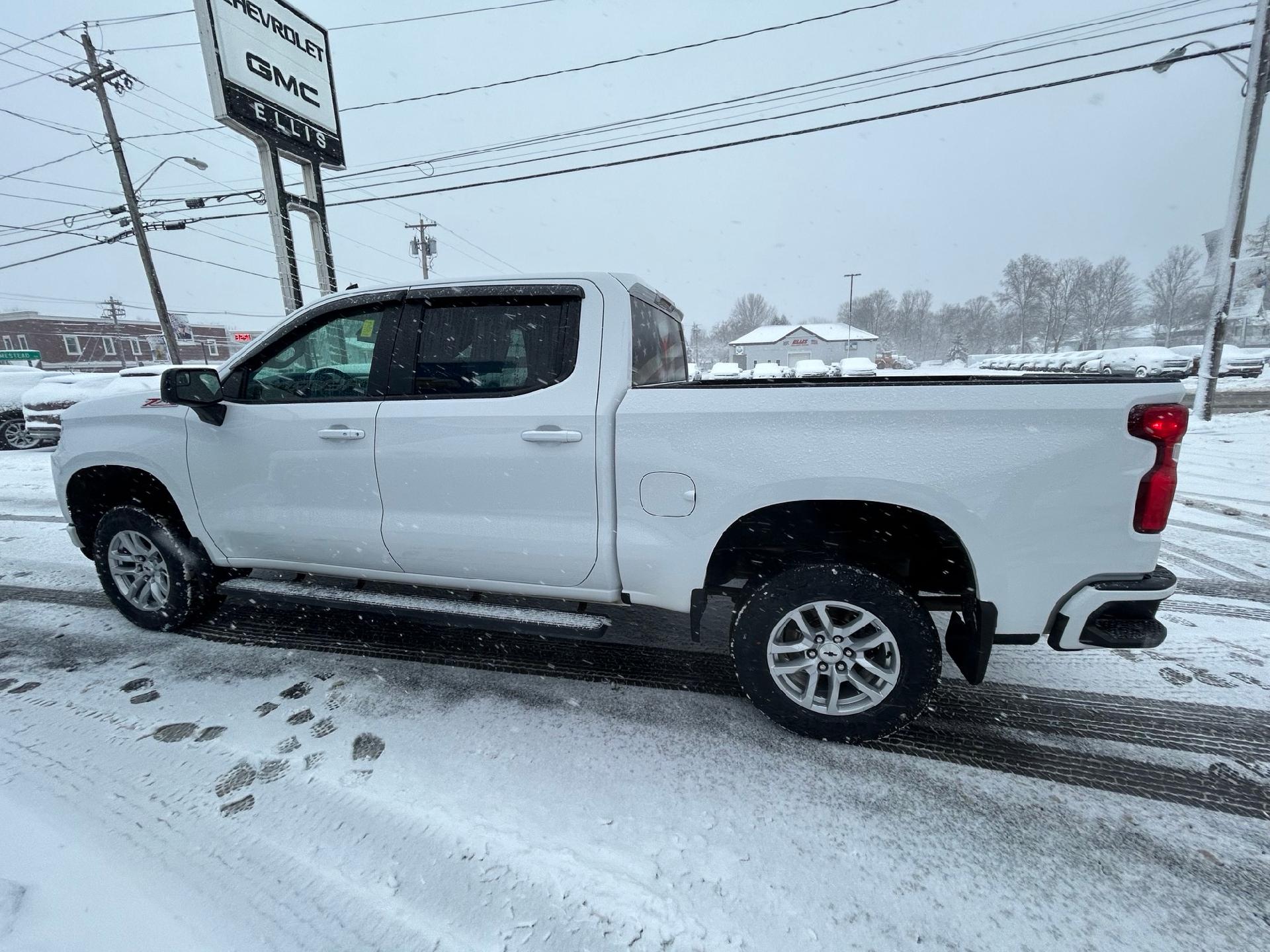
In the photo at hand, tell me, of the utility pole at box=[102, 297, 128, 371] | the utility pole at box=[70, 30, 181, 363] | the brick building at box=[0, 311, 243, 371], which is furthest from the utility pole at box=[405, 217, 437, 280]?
the utility pole at box=[102, 297, 128, 371]

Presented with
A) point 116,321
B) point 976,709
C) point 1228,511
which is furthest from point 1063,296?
point 116,321

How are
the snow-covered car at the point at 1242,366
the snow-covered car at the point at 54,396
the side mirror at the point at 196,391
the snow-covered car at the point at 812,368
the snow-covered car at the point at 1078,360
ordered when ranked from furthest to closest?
the snow-covered car at the point at 812,368 < the snow-covered car at the point at 1078,360 < the snow-covered car at the point at 1242,366 < the snow-covered car at the point at 54,396 < the side mirror at the point at 196,391

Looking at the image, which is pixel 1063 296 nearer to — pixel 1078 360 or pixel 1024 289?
pixel 1024 289

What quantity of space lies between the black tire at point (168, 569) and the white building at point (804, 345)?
5605cm

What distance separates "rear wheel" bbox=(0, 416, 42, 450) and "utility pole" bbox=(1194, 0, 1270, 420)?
2325 cm

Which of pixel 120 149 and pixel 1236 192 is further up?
pixel 120 149

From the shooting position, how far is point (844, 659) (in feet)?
7.43

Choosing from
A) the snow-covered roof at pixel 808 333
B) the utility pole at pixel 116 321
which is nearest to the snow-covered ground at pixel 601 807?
the snow-covered roof at pixel 808 333

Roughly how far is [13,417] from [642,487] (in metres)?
15.9

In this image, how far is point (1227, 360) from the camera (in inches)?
1093

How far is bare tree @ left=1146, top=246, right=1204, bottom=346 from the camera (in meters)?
65.9

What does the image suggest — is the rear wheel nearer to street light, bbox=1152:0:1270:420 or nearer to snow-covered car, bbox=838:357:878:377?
street light, bbox=1152:0:1270:420

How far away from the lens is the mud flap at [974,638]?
2088 millimetres

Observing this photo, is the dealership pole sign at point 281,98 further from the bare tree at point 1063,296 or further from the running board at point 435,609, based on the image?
the bare tree at point 1063,296
